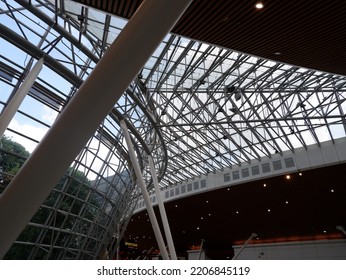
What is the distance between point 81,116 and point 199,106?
2973 cm

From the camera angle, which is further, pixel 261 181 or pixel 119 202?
pixel 261 181

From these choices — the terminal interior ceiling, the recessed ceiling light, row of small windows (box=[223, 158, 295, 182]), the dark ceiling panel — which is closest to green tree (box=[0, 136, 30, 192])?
the terminal interior ceiling

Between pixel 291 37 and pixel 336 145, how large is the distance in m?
22.9

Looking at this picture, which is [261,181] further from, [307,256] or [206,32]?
[206,32]

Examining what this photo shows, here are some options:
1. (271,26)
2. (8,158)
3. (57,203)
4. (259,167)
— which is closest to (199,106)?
(259,167)

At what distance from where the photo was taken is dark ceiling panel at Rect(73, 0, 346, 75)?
30.9 feet

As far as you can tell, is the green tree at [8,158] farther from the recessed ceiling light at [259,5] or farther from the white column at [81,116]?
the white column at [81,116]

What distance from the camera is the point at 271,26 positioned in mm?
10367

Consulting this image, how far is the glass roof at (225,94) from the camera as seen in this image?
19.0 m

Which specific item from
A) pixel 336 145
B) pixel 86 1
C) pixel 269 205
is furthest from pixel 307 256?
pixel 86 1

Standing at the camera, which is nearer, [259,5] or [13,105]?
[259,5]

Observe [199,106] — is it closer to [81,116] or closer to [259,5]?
[259,5]

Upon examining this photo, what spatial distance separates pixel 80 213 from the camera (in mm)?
21375

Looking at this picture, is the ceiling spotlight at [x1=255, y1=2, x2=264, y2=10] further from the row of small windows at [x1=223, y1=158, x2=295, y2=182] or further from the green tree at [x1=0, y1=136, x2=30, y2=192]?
the row of small windows at [x1=223, y1=158, x2=295, y2=182]
